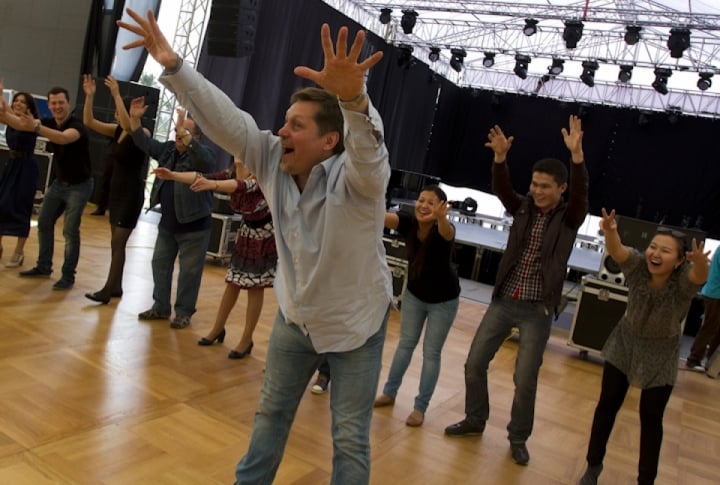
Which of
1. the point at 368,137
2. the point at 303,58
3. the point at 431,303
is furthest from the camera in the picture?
the point at 303,58

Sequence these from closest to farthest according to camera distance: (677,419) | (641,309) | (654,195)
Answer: (641,309)
(677,419)
(654,195)

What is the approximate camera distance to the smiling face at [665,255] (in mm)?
2760

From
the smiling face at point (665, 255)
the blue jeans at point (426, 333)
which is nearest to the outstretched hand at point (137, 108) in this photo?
the blue jeans at point (426, 333)

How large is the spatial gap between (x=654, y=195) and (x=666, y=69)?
4.09m

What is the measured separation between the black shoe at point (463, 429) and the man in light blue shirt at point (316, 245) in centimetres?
173

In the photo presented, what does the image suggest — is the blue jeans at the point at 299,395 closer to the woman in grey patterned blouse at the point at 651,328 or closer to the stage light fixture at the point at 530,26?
the woman in grey patterned blouse at the point at 651,328

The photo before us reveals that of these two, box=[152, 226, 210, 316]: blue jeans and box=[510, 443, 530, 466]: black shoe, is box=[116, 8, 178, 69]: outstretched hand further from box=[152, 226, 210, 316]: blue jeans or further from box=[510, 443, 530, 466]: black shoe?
box=[152, 226, 210, 316]: blue jeans

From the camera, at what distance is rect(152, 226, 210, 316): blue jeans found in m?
4.49

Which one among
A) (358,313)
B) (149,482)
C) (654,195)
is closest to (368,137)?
(358,313)

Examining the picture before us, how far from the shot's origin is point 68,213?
5.02 metres

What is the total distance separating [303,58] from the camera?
10.6m

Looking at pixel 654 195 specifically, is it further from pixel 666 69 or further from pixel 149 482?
pixel 149 482

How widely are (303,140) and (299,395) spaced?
0.80 meters

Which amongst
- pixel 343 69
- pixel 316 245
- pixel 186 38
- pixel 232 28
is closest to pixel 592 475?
pixel 316 245
